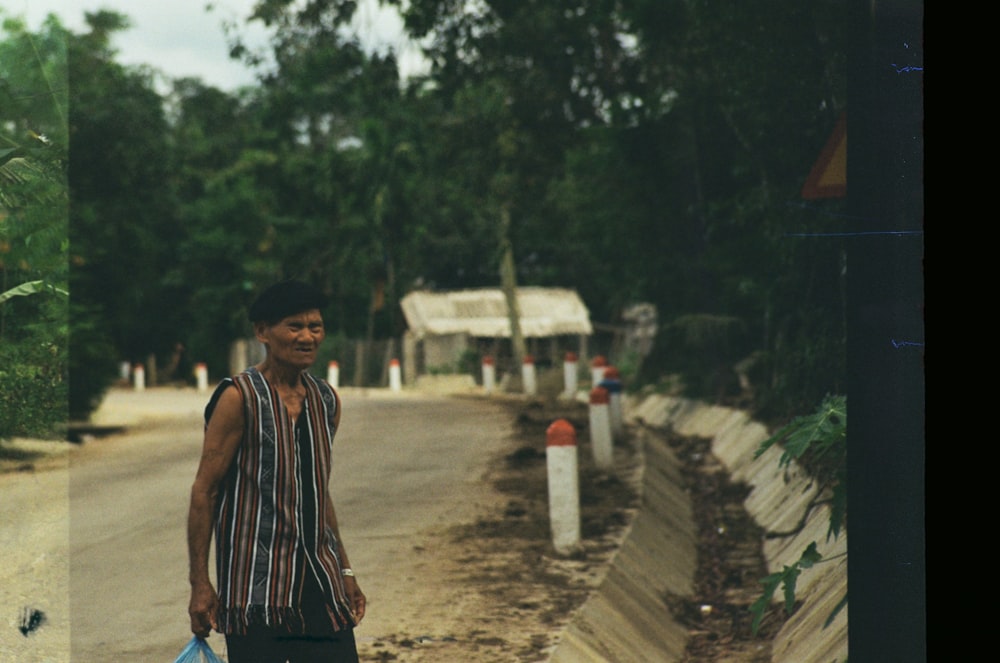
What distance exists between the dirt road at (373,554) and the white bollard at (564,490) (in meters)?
0.14

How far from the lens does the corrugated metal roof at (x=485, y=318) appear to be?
114ft

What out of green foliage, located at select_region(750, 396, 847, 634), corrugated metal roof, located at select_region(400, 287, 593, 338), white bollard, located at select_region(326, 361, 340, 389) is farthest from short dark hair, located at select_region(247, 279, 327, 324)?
corrugated metal roof, located at select_region(400, 287, 593, 338)

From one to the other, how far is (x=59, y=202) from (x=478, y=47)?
9.45 meters

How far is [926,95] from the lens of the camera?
13.8ft

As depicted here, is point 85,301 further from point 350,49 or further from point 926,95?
point 926,95

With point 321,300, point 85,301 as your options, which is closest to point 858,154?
point 321,300

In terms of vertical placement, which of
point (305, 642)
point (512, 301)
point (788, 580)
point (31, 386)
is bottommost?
point (788, 580)

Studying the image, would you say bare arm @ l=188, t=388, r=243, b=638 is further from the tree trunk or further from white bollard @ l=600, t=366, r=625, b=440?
the tree trunk

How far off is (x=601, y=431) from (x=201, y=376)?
71.6 feet

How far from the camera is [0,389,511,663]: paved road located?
17.2 feet

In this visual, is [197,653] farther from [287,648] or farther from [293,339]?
[293,339]

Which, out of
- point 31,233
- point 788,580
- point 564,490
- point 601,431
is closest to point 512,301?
point 601,431

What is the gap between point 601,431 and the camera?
39.3 feet

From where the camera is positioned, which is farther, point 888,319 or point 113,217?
point 113,217
